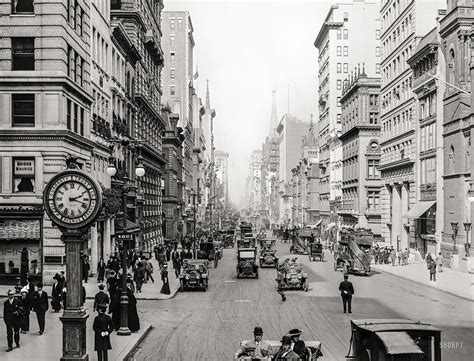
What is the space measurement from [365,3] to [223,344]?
107m

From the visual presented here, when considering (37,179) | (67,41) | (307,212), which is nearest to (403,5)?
(67,41)

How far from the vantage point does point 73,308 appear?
1580 cm

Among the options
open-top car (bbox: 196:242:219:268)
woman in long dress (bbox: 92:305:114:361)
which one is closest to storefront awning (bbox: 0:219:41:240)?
woman in long dress (bbox: 92:305:114:361)

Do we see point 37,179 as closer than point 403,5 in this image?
Yes

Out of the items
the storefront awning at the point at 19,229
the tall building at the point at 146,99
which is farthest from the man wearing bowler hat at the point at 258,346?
the tall building at the point at 146,99

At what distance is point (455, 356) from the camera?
17547 mm

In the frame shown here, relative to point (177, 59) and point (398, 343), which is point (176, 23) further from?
point (398, 343)

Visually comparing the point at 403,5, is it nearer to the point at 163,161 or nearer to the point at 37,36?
the point at 163,161

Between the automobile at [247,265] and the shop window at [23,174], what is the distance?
14.2 metres

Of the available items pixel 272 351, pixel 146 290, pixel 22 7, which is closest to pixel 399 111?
pixel 146 290

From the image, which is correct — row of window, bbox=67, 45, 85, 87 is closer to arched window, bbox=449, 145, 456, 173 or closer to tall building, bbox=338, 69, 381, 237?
arched window, bbox=449, 145, 456, 173

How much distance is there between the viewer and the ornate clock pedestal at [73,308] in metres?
15.7

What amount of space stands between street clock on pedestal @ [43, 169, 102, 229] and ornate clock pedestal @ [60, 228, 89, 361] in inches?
19.8

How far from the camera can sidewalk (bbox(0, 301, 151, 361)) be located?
17.5 metres
